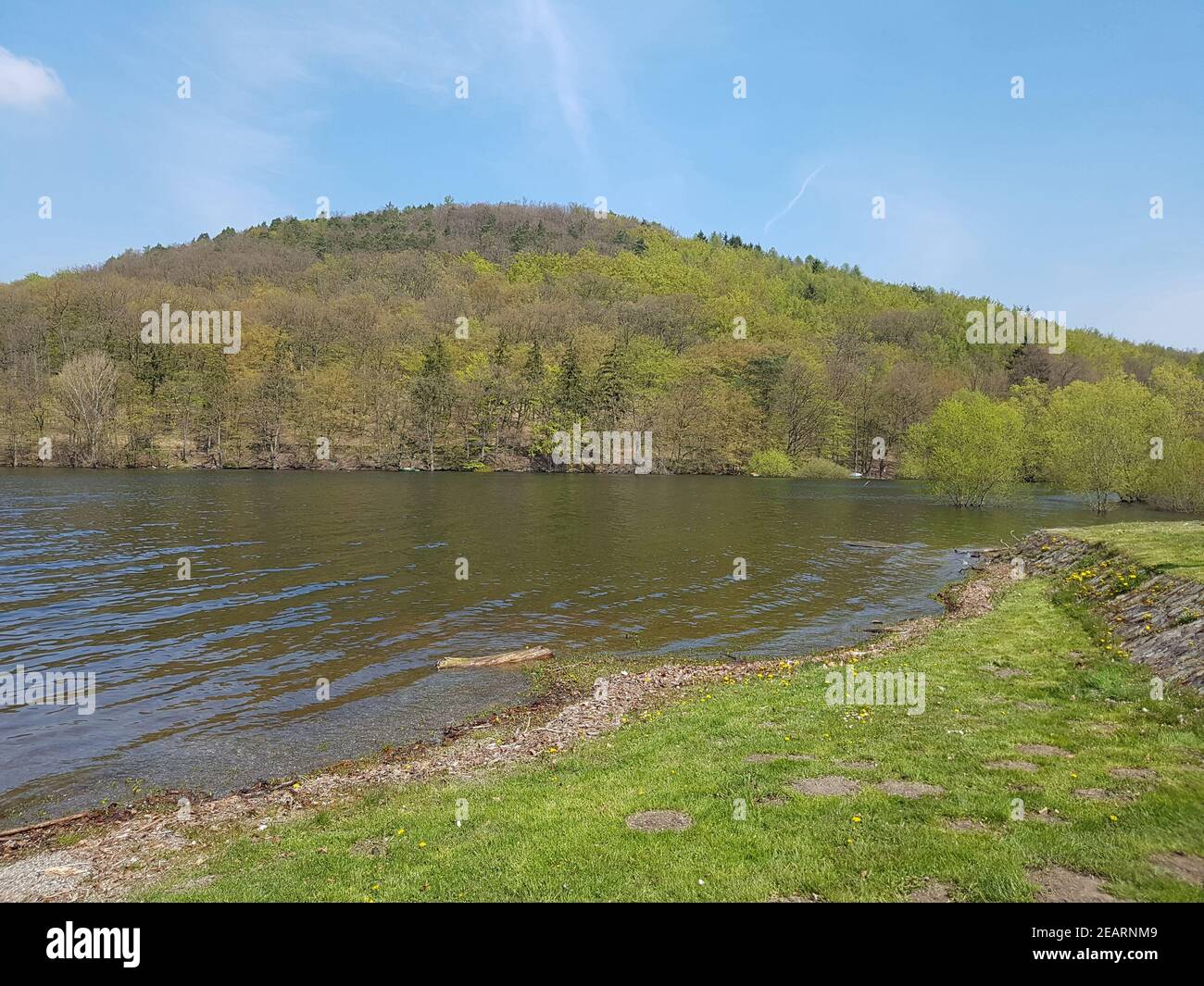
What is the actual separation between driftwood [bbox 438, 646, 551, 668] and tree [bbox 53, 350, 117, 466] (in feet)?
362

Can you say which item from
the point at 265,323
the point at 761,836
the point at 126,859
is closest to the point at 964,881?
the point at 761,836

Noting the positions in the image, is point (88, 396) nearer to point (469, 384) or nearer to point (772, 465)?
point (469, 384)

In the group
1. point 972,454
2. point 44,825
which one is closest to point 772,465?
point 972,454

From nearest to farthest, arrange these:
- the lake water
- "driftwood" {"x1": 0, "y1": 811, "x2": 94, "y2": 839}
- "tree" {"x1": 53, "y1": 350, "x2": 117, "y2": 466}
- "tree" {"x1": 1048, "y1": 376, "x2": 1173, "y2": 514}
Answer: "driftwood" {"x1": 0, "y1": 811, "x2": 94, "y2": 839}
the lake water
"tree" {"x1": 1048, "y1": 376, "x2": 1173, "y2": 514}
"tree" {"x1": 53, "y1": 350, "x2": 117, "y2": 466}

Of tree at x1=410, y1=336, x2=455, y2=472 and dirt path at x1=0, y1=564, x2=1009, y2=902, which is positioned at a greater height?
tree at x1=410, y1=336, x2=455, y2=472

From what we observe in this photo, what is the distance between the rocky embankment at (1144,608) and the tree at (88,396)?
125 metres

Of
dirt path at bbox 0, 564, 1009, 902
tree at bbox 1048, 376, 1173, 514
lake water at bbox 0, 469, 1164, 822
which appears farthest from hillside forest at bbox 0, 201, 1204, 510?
dirt path at bbox 0, 564, 1009, 902

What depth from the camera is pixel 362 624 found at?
992 inches

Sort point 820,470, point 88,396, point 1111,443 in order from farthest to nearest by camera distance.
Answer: point 820,470 → point 88,396 → point 1111,443

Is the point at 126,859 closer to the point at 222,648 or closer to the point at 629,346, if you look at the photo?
the point at 222,648

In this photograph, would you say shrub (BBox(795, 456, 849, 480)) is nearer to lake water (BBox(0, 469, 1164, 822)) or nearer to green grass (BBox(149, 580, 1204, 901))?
lake water (BBox(0, 469, 1164, 822))

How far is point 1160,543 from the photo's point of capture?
24.9 metres

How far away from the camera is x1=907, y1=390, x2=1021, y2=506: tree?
68.3m

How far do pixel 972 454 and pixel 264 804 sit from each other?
73.6m
